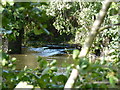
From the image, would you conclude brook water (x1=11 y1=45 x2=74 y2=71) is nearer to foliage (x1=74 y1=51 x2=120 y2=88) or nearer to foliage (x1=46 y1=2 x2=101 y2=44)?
foliage (x1=46 y1=2 x2=101 y2=44)

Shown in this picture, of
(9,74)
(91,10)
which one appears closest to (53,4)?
(91,10)

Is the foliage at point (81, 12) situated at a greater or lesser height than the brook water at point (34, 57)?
greater

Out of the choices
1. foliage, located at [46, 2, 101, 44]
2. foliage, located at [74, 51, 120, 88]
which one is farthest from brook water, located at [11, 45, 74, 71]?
Answer: foliage, located at [74, 51, 120, 88]

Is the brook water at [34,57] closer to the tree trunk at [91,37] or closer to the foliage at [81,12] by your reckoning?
the foliage at [81,12]

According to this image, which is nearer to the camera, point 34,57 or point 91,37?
point 91,37

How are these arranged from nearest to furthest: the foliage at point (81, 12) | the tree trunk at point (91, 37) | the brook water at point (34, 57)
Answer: the tree trunk at point (91, 37), the brook water at point (34, 57), the foliage at point (81, 12)

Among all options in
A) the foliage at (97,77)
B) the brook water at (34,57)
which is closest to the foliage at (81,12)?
the brook water at (34,57)

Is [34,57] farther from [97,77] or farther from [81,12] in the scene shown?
[97,77]

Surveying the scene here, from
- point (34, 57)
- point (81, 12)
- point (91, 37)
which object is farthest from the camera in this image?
point (81, 12)

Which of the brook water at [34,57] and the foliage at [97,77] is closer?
the foliage at [97,77]

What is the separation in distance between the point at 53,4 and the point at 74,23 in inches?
79.0

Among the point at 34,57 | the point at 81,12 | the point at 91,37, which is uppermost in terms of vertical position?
the point at 91,37

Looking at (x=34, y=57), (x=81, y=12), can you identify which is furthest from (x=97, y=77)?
(x=81, y=12)

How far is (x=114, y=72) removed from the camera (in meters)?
0.58
